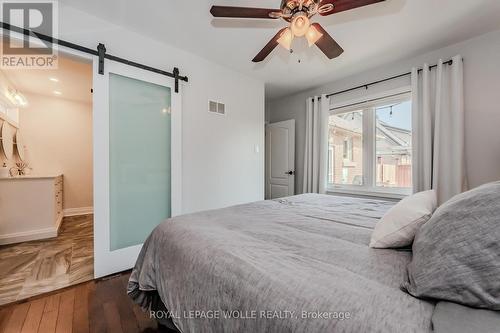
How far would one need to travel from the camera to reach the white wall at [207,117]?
219cm

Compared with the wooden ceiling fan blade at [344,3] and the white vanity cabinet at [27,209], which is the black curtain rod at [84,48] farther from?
the white vanity cabinet at [27,209]

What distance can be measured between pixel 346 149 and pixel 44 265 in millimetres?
4429

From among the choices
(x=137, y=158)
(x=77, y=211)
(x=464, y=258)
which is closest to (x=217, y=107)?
(x=137, y=158)

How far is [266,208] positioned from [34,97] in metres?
5.27

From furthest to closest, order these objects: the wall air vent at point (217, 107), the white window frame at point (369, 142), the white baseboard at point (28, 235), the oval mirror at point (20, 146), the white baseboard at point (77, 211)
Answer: the white baseboard at point (77, 211)
the oval mirror at point (20, 146)
the white window frame at point (369, 142)
the wall air vent at point (217, 107)
the white baseboard at point (28, 235)

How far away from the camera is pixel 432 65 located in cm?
265

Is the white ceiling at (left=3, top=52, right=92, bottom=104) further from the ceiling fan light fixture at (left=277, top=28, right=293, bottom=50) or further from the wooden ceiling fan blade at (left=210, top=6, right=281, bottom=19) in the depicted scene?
the ceiling fan light fixture at (left=277, top=28, right=293, bottom=50)

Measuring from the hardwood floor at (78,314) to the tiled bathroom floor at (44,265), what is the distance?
19 cm

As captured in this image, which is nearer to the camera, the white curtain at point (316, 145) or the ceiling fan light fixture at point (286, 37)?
the ceiling fan light fixture at point (286, 37)

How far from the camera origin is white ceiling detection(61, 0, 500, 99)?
1962mm

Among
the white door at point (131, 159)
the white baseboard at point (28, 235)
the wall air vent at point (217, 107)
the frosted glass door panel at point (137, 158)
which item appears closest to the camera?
the white door at point (131, 159)

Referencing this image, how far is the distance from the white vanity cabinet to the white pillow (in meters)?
4.16

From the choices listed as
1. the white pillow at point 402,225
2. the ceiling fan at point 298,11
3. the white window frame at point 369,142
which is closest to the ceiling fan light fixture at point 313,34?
the ceiling fan at point 298,11

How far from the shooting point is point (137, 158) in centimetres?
241
